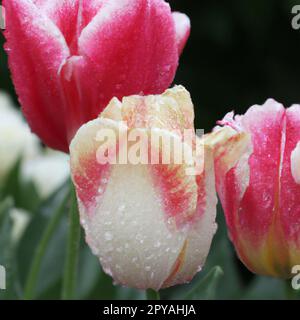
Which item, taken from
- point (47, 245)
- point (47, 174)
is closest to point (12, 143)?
point (47, 174)

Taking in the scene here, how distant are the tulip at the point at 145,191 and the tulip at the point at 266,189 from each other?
0.08 feet

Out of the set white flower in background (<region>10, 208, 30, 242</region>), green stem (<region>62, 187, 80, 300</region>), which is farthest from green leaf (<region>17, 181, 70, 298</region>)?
green stem (<region>62, 187, 80, 300</region>)

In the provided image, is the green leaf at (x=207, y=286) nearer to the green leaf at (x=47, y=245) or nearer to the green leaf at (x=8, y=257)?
the green leaf at (x=8, y=257)

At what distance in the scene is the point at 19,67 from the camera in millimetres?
657

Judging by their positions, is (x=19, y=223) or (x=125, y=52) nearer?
(x=125, y=52)

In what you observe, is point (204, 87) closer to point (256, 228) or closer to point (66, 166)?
point (66, 166)

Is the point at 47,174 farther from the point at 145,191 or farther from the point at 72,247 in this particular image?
the point at 145,191

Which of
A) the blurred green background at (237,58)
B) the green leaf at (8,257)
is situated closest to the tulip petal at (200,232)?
the green leaf at (8,257)

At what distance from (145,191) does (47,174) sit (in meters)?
0.68

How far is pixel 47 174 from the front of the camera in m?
1.21

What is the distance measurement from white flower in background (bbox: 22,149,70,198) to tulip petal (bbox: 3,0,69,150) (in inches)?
19.2

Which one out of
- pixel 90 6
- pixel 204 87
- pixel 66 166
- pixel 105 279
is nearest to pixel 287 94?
pixel 204 87

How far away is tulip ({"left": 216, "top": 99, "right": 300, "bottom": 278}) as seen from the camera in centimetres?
58

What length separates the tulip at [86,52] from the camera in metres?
0.63
